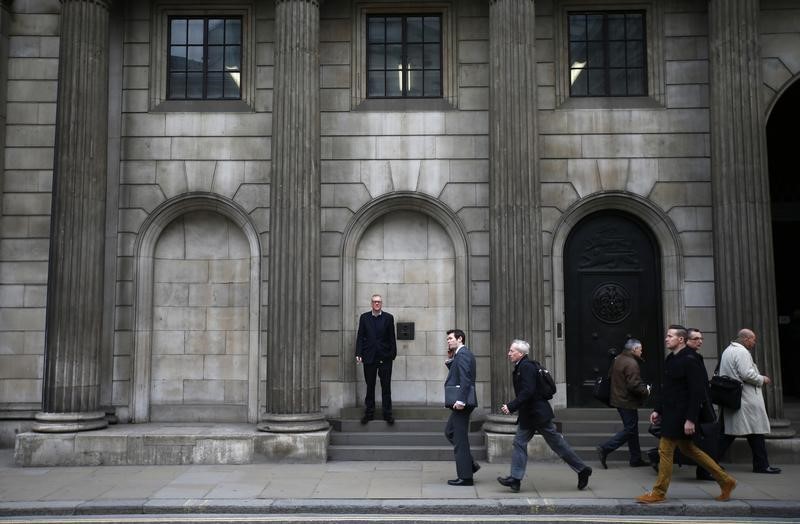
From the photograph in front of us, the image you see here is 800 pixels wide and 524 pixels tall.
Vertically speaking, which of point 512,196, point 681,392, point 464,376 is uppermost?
point 512,196

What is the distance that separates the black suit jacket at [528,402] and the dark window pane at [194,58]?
897 centimetres

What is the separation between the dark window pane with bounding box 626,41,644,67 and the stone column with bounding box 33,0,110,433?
9875 mm

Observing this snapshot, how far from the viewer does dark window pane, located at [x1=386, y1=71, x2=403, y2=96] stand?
14.6 m

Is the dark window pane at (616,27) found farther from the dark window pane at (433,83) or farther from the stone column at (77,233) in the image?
the stone column at (77,233)

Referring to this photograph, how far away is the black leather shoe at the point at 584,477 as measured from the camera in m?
9.77

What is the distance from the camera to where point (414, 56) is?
575 inches

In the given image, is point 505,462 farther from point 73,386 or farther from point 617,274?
point 73,386

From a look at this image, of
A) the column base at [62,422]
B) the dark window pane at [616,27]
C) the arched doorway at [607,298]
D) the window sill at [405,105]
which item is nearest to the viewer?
the column base at [62,422]

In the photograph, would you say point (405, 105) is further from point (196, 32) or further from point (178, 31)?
point (178, 31)

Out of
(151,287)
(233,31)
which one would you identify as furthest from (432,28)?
(151,287)

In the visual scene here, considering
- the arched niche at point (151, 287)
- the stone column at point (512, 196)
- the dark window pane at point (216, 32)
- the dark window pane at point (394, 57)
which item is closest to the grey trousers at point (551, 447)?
the stone column at point (512, 196)

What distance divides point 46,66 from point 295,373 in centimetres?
769

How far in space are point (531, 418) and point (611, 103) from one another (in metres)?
7.11

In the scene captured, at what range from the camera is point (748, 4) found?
1288cm
